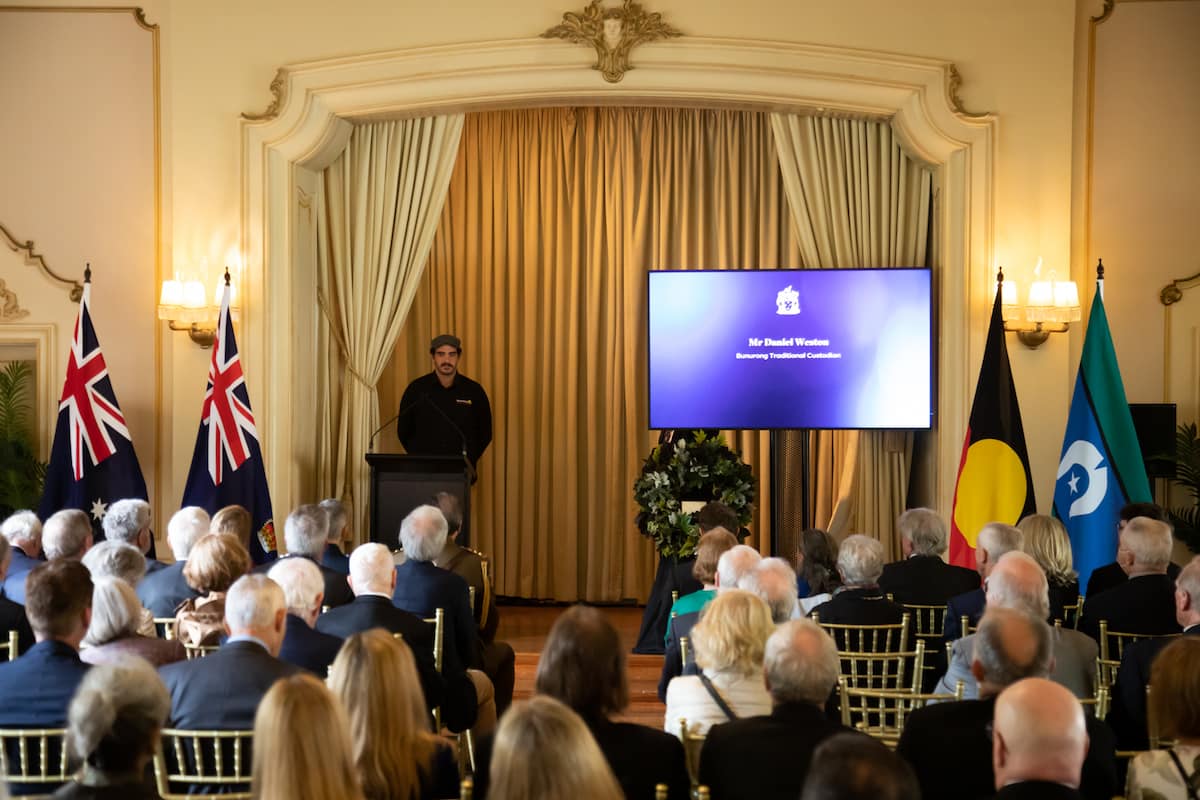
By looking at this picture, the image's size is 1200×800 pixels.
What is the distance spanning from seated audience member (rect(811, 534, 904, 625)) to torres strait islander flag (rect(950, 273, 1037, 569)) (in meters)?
2.42

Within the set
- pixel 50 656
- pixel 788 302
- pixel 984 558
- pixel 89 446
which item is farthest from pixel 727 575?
pixel 89 446

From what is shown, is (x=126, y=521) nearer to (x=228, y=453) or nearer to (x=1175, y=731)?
(x=228, y=453)

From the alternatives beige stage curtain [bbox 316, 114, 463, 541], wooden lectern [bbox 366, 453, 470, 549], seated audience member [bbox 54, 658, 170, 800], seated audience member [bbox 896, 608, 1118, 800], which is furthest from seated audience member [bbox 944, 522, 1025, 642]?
beige stage curtain [bbox 316, 114, 463, 541]

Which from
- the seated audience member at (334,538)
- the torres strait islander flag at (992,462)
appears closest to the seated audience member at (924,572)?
the torres strait islander flag at (992,462)

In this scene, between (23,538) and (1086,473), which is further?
(1086,473)

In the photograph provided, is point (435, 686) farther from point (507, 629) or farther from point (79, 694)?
point (507, 629)

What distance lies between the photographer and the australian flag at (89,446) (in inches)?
300

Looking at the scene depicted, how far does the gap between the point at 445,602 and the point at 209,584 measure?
86cm

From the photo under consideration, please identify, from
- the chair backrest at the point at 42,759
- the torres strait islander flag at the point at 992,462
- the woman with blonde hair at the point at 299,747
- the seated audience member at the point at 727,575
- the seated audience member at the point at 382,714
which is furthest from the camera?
the torres strait islander flag at the point at 992,462

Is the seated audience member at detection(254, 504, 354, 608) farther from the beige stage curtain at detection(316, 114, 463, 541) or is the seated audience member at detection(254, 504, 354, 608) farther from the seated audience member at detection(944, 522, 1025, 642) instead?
the beige stage curtain at detection(316, 114, 463, 541)

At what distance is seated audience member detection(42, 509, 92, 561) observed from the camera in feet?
17.2

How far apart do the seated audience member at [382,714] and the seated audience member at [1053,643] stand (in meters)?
1.84

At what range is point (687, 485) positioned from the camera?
26.1 ft

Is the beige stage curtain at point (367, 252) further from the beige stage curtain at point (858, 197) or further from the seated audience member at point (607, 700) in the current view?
the seated audience member at point (607, 700)
